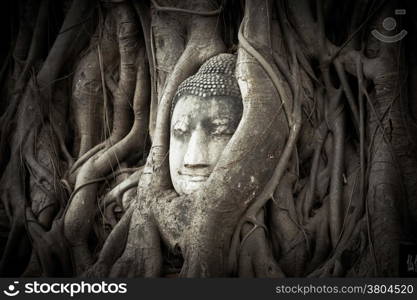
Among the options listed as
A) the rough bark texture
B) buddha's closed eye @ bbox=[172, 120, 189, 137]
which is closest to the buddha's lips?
the rough bark texture

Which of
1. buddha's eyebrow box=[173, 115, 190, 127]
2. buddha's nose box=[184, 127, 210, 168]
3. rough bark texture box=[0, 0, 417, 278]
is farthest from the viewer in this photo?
buddha's eyebrow box=[173, 115, 190, 127]

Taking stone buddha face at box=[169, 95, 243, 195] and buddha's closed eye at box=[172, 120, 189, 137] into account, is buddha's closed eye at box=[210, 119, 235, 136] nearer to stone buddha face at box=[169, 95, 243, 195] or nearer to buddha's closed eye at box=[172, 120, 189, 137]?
stone buddha face at box=[169, 95, 243, 195]

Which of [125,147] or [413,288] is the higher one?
[125,147]

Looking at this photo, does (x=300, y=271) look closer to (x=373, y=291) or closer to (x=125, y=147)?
(x=373, y=291)

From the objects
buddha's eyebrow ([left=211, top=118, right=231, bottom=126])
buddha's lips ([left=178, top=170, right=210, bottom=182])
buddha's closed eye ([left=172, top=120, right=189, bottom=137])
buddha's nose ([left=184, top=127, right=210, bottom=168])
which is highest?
buddha's eyebrow ([left=211, top=118, right=231, bottom=126])

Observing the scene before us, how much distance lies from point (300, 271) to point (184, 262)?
0.66 m

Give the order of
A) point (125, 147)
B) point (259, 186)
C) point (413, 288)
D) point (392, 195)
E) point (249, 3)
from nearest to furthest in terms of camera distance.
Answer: point (413, 288) → point (392, 195) → point (259, 186) → point (249, 3) → point (125, 147)

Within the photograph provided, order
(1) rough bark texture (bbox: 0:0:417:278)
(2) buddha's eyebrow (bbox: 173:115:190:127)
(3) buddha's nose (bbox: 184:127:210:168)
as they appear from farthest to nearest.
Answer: (2) buddha's eyebrow (bbox: 173:115:190:127) → (3) buddha's nose (bbox: 184:127:210:168) → (1) rough bark texture (bbox: 0:0:417:278)

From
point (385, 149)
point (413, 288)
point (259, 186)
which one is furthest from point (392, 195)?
point (259, 186)

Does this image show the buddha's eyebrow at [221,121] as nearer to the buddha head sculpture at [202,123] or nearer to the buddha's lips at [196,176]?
the buddha head sculpture at [202,123]

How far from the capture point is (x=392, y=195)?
3.15 metres

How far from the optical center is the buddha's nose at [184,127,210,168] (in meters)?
3.50

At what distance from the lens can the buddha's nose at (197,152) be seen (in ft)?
11.5

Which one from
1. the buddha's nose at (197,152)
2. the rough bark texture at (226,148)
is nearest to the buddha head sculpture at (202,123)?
the buddha's nose at (197,152)
